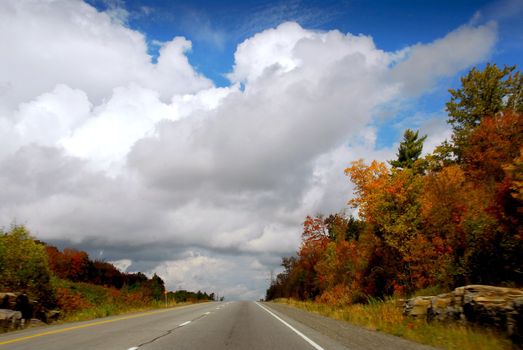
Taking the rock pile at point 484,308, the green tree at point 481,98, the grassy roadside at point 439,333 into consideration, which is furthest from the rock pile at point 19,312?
the green tree at point 481,98

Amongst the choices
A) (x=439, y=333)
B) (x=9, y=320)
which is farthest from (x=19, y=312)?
(x=439, y=333)

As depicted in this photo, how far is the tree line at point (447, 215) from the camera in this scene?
18.7 metres

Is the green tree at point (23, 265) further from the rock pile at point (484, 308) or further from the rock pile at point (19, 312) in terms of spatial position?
the rock pile at point (484, 308)

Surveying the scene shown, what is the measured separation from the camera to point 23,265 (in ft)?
68.6

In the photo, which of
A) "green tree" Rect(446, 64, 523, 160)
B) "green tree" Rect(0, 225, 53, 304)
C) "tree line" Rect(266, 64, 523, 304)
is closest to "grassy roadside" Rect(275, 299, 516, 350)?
"tree line" Rect(266, 64, 523, 304)

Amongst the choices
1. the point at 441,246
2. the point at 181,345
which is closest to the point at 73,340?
the point at 181,345

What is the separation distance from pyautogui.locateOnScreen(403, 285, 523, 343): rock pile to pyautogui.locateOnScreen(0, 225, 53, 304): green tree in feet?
61.8

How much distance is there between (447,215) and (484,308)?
62.9 feet

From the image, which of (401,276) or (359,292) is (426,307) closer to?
(401,276)

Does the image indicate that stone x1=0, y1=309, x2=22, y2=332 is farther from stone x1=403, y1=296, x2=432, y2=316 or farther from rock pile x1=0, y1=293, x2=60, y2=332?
stone x1=403, y1=296, x2=432, y2=316

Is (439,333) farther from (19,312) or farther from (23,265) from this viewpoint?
(23,265)

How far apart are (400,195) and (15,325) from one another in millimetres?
25905

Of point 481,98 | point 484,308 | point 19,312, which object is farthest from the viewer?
point 481,98

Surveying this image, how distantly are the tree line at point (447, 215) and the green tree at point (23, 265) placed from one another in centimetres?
2168
